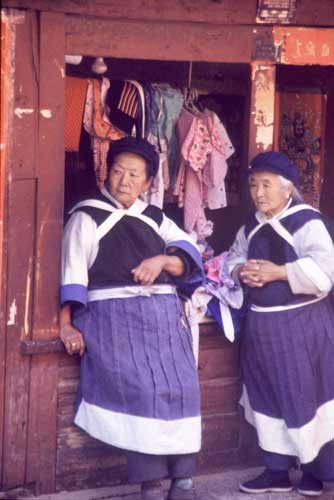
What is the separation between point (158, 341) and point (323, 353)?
1014 mm

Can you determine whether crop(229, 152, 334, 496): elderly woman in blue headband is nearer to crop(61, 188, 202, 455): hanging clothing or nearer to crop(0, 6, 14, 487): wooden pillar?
crop(61, 188, 202, 455): hanging clothing

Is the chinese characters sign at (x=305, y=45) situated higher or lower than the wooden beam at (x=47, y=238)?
higher

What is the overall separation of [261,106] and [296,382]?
1.68 m

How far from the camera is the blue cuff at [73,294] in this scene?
5.30 meters

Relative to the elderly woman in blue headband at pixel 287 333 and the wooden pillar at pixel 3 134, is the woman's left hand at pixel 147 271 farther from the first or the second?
the wooden pillar at pixel 3 134

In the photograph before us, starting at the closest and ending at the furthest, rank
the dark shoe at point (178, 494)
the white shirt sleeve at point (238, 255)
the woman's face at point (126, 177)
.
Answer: the dark shoe at point (178, 494) < the woman's face at point (126, 177) < the white shirt sleeve at point (238, 255)

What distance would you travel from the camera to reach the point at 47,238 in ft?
17.6

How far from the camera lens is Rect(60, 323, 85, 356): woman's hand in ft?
17.5

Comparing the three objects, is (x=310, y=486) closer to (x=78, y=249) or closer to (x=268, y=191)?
(x=268, y=191)

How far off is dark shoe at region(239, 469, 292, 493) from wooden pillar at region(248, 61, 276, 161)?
192cm

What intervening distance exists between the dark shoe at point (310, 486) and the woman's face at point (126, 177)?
1945 mm

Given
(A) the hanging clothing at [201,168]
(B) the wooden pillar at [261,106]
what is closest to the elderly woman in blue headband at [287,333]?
(B) the wooden pillar at [261,106]

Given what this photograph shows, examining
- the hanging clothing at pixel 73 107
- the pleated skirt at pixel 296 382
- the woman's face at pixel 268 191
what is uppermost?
the hanging clothing at pixel 73 107

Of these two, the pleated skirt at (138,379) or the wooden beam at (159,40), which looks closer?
the pleated skirt at (138,379)
